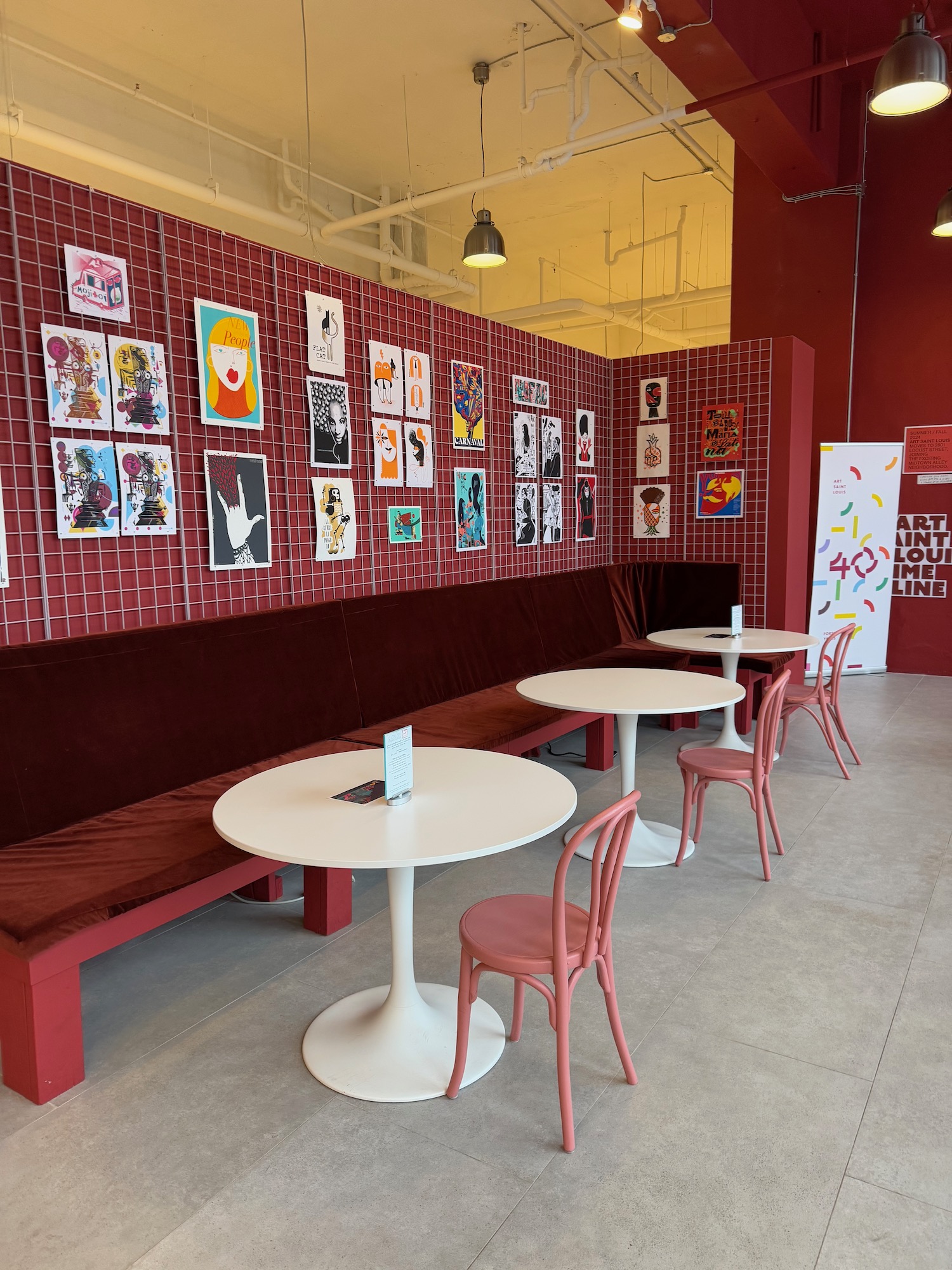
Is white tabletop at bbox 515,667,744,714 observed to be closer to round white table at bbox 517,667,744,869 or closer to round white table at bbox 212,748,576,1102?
round white table at bbox 517,667,744,869

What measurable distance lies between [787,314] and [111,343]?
600 centimetres

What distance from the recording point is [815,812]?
4102mm

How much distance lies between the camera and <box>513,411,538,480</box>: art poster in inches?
220

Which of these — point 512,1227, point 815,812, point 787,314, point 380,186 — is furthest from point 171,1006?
point 380,186

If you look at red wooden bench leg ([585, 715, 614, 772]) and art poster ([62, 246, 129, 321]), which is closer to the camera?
art poster ([62, 246, 129, 321])

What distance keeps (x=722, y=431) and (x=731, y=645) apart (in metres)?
2.22

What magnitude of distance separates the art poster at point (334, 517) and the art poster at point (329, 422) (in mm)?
84

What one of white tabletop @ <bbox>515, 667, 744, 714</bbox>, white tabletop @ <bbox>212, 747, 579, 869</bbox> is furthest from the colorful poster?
white tabletop @ <bbox>212, 747, 579, 869</bbox>

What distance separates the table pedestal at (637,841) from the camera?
11.6 ft

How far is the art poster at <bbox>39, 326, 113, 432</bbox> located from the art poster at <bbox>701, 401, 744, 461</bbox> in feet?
14.8

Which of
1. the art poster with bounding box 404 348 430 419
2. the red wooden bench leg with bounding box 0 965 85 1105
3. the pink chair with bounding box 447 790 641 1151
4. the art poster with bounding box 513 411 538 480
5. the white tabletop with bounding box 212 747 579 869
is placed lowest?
the red wooden bench leg with bounding box 0 965 85 1105

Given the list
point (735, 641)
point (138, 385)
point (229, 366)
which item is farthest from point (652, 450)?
point (138, 385)

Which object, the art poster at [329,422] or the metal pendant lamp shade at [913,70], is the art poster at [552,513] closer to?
the art poster at [329,422]

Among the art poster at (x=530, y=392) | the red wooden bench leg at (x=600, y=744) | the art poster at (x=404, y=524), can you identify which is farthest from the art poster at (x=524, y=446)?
the red wooden bench leg at (x=600, y=744)
